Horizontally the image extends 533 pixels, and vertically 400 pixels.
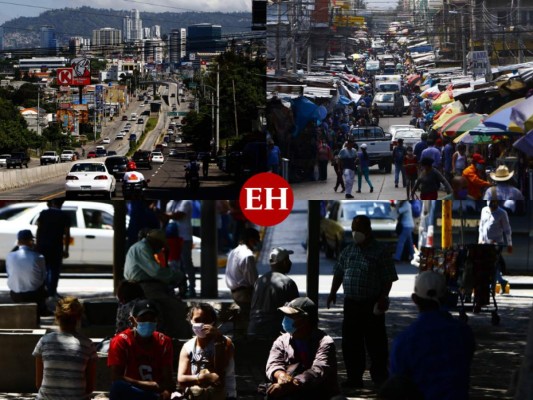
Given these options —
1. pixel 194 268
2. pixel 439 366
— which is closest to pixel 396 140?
pixel 194 268

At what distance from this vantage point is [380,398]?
22.8 feet

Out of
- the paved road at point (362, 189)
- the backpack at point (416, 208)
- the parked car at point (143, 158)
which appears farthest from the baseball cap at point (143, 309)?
the parked car at point (143, 158)

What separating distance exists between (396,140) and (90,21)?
4148 mm

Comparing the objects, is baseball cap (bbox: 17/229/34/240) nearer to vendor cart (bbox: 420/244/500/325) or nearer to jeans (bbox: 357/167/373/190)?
jeans (bbox: 357/167/373/190)

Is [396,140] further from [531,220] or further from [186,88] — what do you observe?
[186,88]

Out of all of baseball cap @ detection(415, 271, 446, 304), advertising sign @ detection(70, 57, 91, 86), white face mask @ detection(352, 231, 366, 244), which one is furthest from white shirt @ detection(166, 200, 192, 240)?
baseball cap @ detection(415, 271, 446, 304)

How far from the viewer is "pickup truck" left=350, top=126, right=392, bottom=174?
16.0 m

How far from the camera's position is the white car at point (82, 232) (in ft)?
51.8

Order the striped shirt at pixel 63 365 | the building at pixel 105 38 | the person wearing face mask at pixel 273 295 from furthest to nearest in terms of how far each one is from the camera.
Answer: the building at pixel 105 38
the person wearing face mask at pixel 273 295
the striped shirt at pixel 63 365

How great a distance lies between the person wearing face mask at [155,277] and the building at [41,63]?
17.5 feet

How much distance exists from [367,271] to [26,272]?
4678 mm

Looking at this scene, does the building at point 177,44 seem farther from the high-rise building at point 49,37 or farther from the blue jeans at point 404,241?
the blue jeans at point 404,241

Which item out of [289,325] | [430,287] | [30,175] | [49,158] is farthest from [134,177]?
[430,287]

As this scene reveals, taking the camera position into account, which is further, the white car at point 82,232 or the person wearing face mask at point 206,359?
the white car at point 82,232
